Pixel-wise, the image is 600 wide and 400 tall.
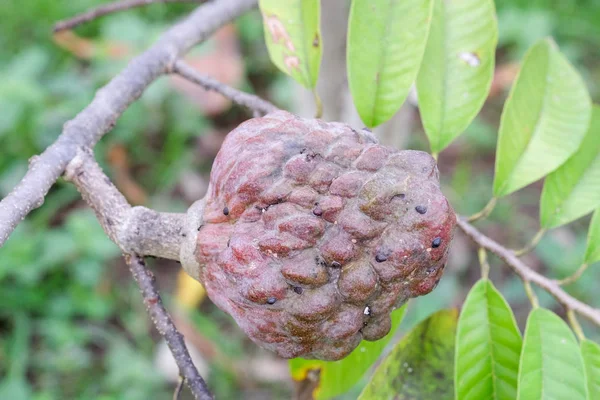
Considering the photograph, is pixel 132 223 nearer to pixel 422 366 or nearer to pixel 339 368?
pixel 339 368

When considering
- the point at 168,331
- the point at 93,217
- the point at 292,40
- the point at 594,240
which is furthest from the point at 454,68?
the point at 93,217

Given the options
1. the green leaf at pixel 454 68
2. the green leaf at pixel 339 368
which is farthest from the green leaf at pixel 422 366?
the green leaf at pixel 454 68

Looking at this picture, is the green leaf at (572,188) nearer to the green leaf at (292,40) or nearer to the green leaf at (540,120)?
the green leaf at (540,120)

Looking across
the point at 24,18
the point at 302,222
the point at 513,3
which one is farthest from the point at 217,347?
the point at 513,3

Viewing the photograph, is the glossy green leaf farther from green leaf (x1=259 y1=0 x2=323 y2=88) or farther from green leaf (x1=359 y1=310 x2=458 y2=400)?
green leaf (x1=259 y1=0 x2=323 y2=88)

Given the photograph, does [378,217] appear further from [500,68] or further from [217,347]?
[500,68]

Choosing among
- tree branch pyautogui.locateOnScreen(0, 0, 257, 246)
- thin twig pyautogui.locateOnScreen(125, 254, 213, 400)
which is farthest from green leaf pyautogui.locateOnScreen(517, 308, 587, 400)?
tree branch pyautogui.locateOnScreen(0, 0, 257, 246)
